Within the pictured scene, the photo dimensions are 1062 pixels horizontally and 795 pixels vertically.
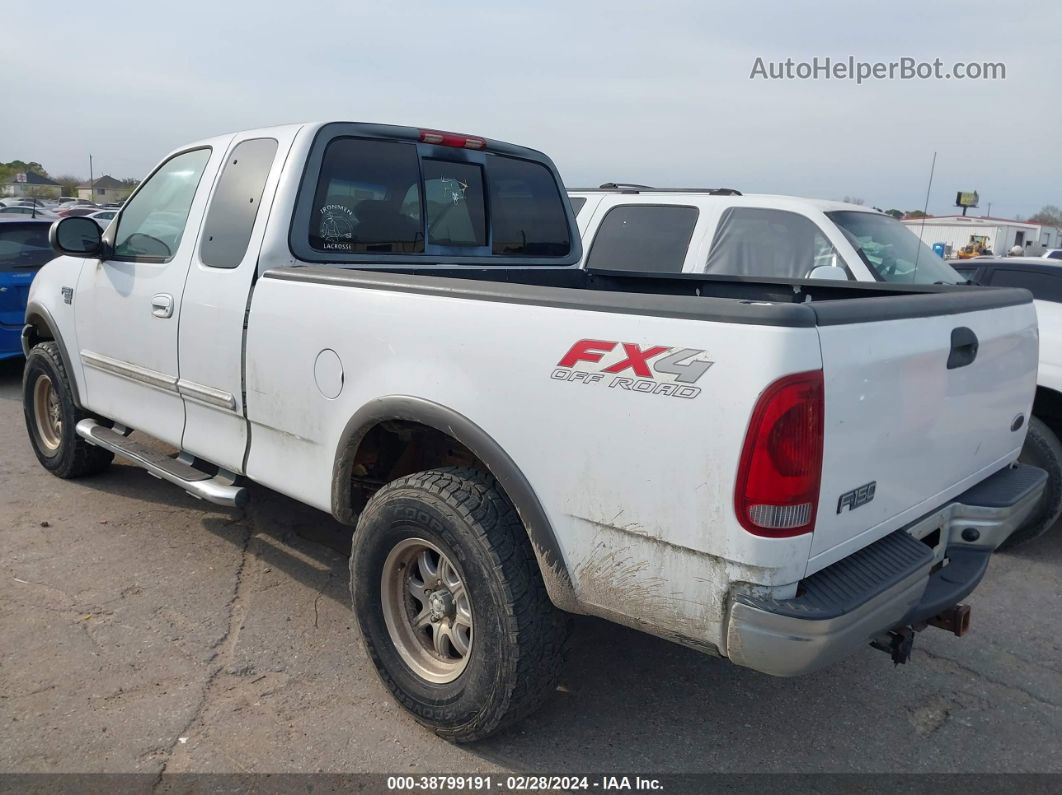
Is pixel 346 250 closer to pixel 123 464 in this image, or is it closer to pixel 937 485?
pixel 937 485

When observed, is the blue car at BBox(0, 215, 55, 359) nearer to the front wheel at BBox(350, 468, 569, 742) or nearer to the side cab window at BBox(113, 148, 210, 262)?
the side cab window at BBox(113, 148, 210, 262)

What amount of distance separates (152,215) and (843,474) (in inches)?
150

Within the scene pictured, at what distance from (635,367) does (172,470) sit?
2773 millimetres

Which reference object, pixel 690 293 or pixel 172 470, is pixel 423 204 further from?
pixel 172 470

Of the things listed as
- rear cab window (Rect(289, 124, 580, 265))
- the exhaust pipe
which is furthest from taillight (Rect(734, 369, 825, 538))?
rear cab window (Rect(289, 124, 580, 265))

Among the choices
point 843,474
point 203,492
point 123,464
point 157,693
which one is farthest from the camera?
point 123,464

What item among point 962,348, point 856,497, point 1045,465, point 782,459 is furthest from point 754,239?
point 782,459

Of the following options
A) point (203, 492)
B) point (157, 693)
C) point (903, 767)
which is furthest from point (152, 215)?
point (903, 767)

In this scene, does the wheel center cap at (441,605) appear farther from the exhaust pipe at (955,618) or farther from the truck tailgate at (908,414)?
the exhaust pipe at (955,618)

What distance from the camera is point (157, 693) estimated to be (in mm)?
3217

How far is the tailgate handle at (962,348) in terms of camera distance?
267 centimetres

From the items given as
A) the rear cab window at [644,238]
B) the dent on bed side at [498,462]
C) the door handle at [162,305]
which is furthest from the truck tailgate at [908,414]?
the rear cab window at [644,238]

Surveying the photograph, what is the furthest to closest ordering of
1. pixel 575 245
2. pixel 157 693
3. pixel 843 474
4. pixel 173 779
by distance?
pixel 575 245
pixel 157 693
pixel 173 779
pixel 843 474

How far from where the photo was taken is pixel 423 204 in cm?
409
